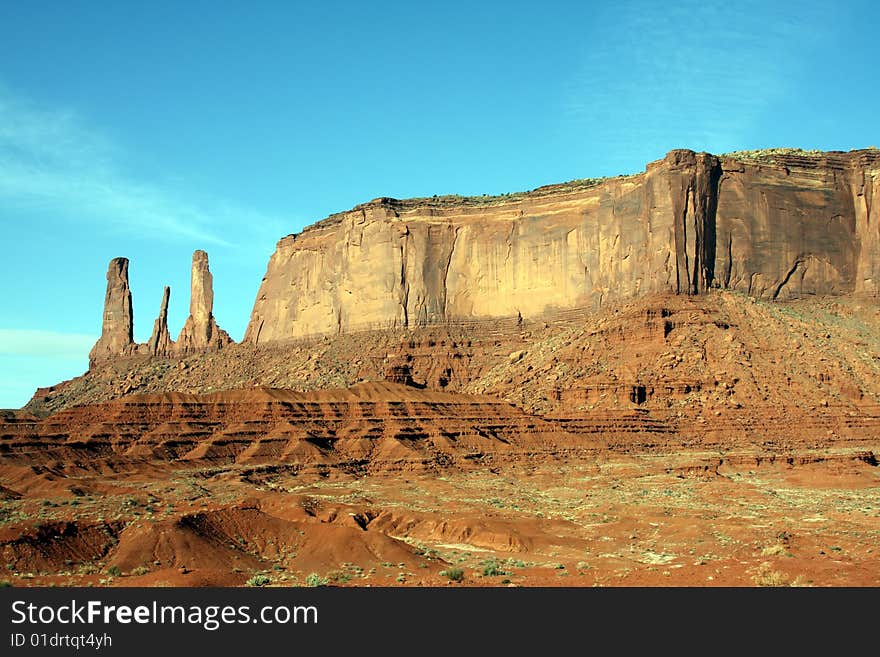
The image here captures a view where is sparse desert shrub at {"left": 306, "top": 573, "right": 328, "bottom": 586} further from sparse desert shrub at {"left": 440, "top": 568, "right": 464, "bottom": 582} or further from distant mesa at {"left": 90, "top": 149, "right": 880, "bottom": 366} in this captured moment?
distant mesa at {"left": 90, "top": 149, "right": 880, "bottom": 366}

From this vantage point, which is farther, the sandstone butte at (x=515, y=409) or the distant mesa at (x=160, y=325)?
the distant mesa at (x=160, y=325)

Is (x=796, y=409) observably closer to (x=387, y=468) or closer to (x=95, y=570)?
(x=387, y=468)

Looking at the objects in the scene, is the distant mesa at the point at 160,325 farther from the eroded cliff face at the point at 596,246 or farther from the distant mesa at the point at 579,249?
the eroded cliff face at the point at 596,246

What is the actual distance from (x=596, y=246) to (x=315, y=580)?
78.2 meters

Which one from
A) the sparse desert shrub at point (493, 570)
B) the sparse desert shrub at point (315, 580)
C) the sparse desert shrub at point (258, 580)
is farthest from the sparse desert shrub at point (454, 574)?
the sparse desert shrub at point (258, 580)

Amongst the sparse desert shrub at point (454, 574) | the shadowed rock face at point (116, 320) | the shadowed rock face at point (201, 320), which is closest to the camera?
the sparse desert shrub at point (454, 574)

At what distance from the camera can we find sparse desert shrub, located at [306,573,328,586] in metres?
24.8

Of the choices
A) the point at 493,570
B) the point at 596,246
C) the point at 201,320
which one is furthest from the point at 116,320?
the point at 493,570

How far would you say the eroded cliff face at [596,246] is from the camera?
89.8m

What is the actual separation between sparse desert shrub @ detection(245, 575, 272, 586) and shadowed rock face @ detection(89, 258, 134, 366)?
122651 millimetres

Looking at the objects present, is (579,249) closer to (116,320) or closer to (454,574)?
(116,320)

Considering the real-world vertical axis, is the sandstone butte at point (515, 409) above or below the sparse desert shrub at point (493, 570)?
above

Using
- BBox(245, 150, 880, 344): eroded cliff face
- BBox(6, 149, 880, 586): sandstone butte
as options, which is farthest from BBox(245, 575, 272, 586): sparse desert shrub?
BBox(245, 150, 880, 344): eroded cliff face

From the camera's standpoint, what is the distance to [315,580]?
82.2 feet
